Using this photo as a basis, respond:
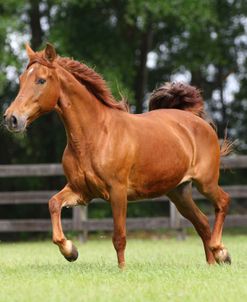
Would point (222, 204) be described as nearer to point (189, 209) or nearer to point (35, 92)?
point (189, 209)

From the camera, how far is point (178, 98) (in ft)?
33.7

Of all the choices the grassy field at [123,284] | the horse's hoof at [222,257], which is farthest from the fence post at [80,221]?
the grassy field at [123,284]

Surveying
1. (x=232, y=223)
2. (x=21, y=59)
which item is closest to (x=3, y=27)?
(x=21, y=59)

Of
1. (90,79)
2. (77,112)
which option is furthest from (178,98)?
(77,112)

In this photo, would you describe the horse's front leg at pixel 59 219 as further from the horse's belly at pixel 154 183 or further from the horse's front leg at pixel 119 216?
the horse's belly at pixel 154 183

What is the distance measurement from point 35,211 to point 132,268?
1372 cm

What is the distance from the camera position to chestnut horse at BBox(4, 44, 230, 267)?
26.5 ft

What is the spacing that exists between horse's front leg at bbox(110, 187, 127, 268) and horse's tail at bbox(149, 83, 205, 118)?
2.35 meters

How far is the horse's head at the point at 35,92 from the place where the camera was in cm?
788

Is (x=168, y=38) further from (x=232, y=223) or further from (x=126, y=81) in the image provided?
(x=232, y=223)

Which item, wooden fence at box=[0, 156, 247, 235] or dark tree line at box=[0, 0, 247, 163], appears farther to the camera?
dark tree line at box=[0, 0, 247, 163]

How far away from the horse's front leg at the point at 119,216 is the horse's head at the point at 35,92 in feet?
3.55

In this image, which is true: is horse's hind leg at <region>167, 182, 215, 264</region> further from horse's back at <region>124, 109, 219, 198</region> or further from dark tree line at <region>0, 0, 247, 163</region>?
dark tree line at <region>0, 0, 247, 163</region>

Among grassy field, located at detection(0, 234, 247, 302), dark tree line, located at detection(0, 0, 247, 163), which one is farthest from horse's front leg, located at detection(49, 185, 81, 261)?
dark tree line, located at detection(0, 0, 247, 163)
